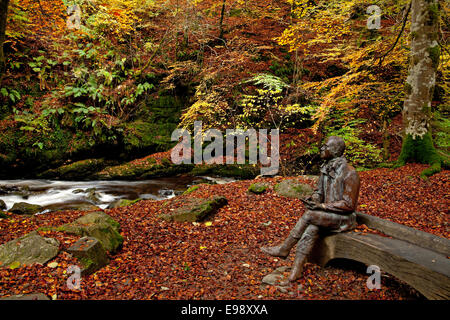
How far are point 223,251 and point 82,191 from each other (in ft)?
26.3

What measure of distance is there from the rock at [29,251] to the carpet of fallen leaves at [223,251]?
0.44 ft

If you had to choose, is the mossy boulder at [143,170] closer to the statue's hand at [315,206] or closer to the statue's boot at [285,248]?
the statue's boot at [285,248]

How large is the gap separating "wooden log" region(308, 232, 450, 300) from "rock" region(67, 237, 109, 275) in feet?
10.8

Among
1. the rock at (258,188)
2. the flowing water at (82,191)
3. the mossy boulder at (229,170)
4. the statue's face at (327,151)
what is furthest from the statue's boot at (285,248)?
the mossy boulder at (229,170)

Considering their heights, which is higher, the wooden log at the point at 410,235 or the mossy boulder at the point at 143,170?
the wooden log at the point at 410,235

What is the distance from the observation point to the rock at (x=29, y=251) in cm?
334

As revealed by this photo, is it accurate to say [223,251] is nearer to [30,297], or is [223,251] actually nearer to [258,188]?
[30,297]

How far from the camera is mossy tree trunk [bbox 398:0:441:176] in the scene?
6.44m

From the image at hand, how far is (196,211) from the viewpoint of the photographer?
5.77m

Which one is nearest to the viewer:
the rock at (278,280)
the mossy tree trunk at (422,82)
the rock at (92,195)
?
the rock at (278,280)

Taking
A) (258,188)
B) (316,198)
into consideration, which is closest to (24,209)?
(258,188)

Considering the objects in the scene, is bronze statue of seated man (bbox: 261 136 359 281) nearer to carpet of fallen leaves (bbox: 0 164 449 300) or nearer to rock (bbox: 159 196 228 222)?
carpet of fallen leaves (bbox: 0 164 449 300)
